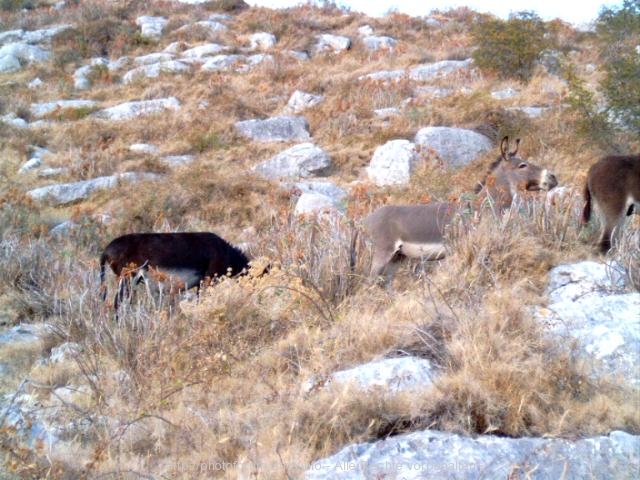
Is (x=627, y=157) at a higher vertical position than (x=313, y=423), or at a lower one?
higher

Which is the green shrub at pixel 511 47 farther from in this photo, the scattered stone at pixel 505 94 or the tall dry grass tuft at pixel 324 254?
the tall dry grass tuft at pixel 324 254

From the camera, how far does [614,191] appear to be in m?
8.16

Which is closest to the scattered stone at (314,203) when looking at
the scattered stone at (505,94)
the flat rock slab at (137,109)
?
the scattered stone at (505,94)

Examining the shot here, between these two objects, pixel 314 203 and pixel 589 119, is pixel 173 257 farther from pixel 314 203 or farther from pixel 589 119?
pixel 589 119

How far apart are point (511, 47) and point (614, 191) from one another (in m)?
12.2

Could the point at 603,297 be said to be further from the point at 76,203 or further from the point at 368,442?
the point at 76,203

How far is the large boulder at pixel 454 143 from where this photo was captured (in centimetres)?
1476

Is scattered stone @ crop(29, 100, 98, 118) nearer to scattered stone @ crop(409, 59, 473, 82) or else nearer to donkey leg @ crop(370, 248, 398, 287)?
scattered stone @ crop(409, 59, 473, 82)

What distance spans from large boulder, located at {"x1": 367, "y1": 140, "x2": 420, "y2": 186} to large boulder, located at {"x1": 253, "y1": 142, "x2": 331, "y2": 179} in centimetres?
104

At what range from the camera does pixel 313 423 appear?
4.61 meters

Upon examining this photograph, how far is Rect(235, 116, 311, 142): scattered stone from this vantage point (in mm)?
17359

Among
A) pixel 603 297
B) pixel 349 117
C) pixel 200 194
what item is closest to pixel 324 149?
pixel 349 117

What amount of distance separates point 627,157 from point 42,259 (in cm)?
698

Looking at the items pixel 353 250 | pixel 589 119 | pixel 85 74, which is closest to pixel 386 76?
pixel 589 119
